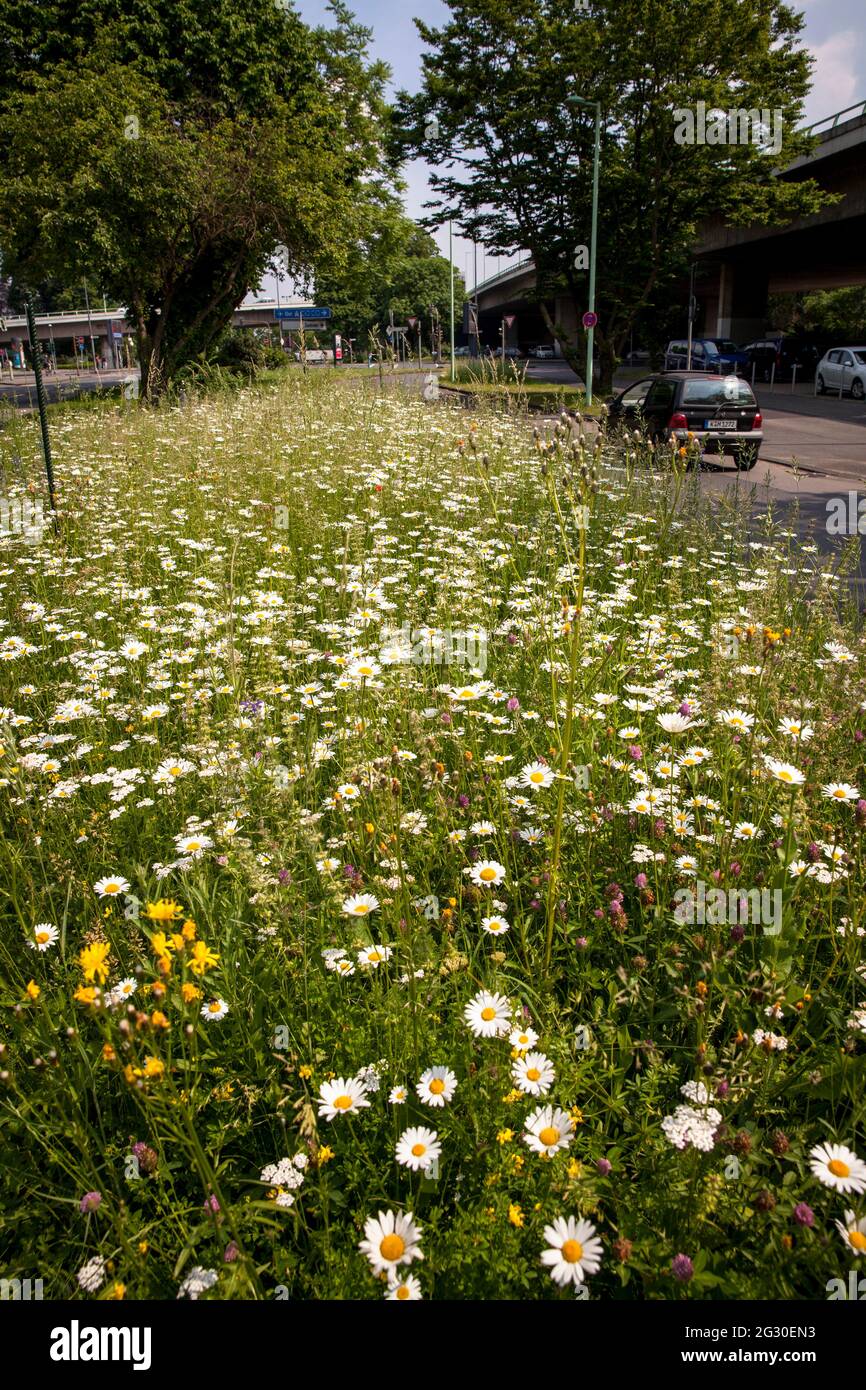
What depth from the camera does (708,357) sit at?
120ft

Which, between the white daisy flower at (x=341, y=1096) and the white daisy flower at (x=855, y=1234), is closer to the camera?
the white daisy flower at (x=855, y=1234)

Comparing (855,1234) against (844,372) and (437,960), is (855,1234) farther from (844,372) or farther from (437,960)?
(844,372)

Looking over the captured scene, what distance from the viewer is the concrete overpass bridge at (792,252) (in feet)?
93.8

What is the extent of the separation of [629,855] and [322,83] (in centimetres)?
2976

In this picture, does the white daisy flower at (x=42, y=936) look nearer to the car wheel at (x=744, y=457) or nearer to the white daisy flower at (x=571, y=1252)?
the white daisy flower at (x=571, y=1252)

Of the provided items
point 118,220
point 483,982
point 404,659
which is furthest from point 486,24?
point 483,982

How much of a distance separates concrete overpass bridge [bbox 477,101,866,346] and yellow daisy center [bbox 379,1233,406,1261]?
101 ft

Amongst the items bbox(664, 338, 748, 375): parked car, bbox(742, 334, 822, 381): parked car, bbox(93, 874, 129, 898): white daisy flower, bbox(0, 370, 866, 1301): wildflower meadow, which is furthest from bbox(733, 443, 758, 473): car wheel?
bbox(742, 334, 822, 381): parked car

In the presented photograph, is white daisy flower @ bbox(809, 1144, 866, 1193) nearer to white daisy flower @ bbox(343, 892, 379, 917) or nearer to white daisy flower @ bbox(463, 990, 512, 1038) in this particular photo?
white daisy flower @ bbox(463, 990, 512, 1038)

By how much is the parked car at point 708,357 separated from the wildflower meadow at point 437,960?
3647 centimetres

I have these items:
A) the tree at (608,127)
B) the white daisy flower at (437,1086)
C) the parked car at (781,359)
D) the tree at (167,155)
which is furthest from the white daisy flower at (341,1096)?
the parked car at (781,359)

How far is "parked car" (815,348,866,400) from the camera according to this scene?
27188 mm

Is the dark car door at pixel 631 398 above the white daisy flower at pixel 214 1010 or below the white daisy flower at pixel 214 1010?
above

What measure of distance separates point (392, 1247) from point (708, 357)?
40.8 m
